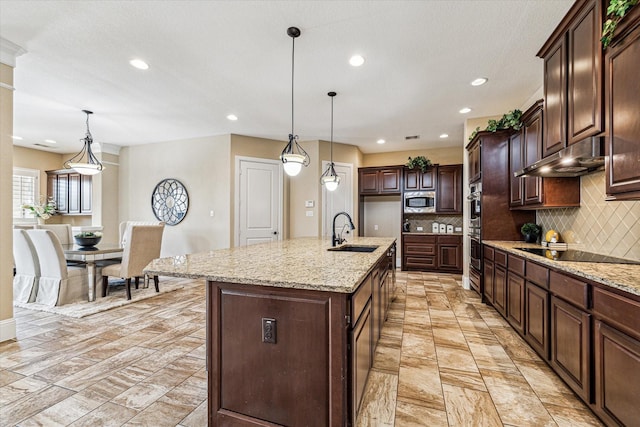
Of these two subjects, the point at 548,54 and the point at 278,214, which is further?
the point at 278,214

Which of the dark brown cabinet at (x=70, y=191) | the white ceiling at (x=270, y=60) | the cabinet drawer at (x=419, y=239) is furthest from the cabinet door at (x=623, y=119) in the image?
the dark brown cabinet at (x=70, y=191)

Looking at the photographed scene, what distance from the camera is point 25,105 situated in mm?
4125

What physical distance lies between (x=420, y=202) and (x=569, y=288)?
15.2 ft

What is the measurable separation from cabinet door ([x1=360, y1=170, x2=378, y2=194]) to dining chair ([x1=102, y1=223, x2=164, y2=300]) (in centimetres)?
429

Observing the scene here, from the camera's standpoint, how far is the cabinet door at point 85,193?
22.0ft

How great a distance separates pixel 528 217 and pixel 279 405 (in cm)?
390

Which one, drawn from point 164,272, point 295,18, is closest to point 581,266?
point 164,272

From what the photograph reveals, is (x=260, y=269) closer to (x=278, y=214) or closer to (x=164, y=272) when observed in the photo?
(x=164, y=272)

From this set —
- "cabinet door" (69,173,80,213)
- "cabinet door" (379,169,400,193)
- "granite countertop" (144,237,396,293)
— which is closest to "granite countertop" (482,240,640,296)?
"granite countertop" (144,237,396,293)

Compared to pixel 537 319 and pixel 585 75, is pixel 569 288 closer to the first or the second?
pixel 537 319

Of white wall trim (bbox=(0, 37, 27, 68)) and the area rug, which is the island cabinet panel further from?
white wall trim (bbox=(0, 37, 27, 68))

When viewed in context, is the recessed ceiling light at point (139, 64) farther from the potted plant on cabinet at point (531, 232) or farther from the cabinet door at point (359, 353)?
the potted plant on cabinet at point (531, 232)

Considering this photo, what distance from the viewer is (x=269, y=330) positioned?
4.53ft

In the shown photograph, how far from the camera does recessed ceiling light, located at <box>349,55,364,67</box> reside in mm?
2852
